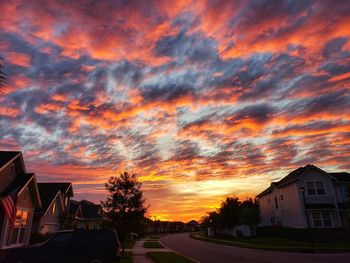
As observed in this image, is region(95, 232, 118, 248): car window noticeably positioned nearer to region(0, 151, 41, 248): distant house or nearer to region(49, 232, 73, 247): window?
region(49, 232, 73, 247): window

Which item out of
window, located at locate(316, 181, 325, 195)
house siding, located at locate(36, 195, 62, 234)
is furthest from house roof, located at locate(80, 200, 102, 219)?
window, located at locate(316, 181, 325, 195)

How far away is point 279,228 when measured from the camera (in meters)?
42.2

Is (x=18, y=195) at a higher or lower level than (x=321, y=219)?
higher

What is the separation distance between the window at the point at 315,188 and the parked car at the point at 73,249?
34778 mm

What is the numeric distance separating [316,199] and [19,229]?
35.4m

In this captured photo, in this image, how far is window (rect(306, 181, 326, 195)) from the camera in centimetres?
4094

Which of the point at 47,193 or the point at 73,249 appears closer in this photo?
the point at 73,249

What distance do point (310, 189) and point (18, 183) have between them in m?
35.3

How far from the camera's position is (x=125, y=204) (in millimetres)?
23703

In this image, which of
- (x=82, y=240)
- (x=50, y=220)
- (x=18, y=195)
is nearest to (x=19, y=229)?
(x=18, y=195)

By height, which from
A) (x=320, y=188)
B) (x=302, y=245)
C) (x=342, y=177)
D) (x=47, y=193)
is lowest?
(x=302, y=245)

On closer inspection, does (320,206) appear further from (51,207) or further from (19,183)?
(19,183)

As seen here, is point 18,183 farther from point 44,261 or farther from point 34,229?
point 44,261

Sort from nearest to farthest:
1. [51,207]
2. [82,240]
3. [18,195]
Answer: [82,240] < [18,195] < [51,207]
